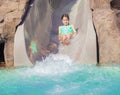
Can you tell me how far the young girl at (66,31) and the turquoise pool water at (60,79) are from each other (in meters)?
0.81

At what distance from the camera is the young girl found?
7109 mm

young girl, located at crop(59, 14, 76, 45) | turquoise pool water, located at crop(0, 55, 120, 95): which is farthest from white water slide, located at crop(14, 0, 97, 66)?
turquoise pool water, located at crop(0, 55, 120, 95)

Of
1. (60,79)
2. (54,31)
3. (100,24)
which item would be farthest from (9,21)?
(60,79)

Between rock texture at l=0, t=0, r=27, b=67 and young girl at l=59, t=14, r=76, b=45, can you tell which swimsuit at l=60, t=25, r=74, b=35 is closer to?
young girl at l=59, t=14, r=76, b=45

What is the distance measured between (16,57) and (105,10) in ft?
6.70

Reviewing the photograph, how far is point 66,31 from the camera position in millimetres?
7254

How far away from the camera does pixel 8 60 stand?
6.72 metres

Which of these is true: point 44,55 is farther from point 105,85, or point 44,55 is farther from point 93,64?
point 105,85

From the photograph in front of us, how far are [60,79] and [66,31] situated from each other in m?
2.02

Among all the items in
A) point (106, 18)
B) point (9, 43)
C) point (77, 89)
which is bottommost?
point (77, 89)

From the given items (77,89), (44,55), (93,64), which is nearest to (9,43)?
(44,55)

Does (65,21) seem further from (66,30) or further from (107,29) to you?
(107,29)

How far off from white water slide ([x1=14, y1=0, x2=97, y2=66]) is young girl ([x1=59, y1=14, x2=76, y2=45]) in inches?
4.9

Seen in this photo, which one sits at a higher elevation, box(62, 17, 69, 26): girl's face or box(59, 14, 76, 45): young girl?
box(62, 17, 69, 26): girl's face
